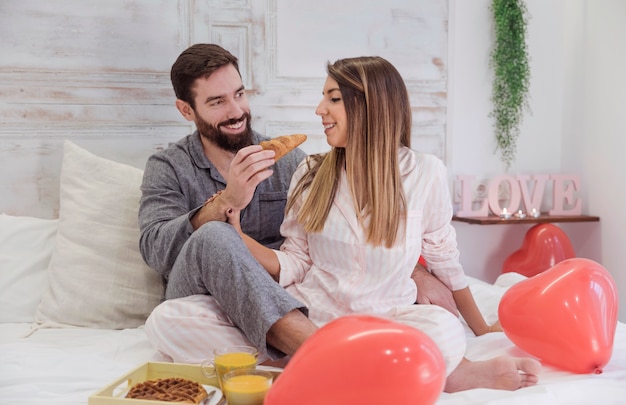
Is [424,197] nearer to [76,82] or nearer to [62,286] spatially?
[62,286]

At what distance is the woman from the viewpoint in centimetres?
168

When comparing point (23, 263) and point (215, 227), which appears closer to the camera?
point (215, 227)

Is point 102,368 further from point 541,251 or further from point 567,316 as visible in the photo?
point 541,251

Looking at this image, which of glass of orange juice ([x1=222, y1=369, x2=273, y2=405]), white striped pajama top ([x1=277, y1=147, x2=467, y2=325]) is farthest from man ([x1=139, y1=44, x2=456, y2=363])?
glass of orange juice ([x1=222, y1=369, x2=273, y2=405])

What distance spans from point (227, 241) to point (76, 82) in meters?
1.19

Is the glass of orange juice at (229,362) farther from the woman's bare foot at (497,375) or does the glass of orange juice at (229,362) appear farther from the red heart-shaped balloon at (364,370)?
the woman's bare foot at (497,375)

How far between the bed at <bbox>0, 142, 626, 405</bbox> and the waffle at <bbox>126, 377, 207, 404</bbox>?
1.21 ft

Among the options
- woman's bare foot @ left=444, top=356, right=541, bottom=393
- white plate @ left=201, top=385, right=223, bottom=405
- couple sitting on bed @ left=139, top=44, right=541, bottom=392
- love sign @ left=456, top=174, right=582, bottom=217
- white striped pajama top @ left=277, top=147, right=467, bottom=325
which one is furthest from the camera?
love sign @ left=456, top=174, right=582, bottom=217

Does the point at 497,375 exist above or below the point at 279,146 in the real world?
below

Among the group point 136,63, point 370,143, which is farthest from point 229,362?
point 136,63

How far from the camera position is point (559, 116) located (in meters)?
3.02

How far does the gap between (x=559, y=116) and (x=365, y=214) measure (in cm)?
171

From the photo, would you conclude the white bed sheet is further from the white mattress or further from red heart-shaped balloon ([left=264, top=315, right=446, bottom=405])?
red heart-shaped balloon ([left=264, top=315, right=446, bottom=405])

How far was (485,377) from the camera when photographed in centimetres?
142
